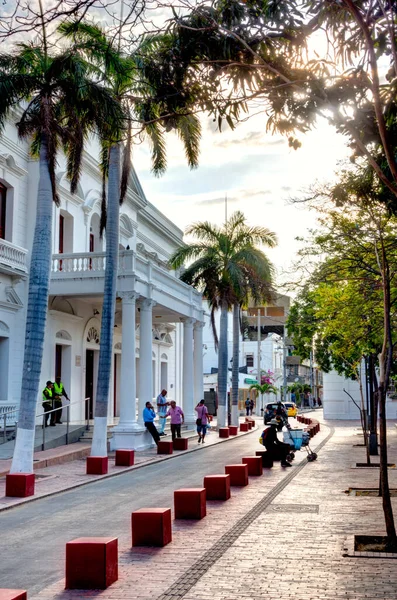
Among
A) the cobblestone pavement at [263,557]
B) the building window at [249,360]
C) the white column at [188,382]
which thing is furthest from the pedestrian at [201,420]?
the building window at [249,360]

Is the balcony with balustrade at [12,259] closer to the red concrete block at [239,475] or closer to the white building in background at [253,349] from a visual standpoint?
the red concrete block at [239,475]

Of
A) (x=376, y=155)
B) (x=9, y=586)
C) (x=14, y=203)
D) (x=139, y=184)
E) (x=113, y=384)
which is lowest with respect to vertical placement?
(x=9, y=586)

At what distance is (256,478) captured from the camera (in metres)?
17.3

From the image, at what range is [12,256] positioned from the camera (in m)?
24.5

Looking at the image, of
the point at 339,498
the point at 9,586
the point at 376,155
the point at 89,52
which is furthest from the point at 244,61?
the point at 89,52

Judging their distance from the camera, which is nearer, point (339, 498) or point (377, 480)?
point (339, 498)

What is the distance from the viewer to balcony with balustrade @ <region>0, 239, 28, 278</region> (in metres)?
23.6

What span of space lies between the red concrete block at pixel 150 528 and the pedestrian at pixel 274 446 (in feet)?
35.0

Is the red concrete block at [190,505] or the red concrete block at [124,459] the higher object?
the red concrete block at [124,459]

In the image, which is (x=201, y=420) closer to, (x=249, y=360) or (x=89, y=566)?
(x=89, y=566)

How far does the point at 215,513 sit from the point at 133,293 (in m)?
14.1

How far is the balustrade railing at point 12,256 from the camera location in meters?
23.7

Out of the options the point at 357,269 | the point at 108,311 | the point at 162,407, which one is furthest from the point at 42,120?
the point at 162,407

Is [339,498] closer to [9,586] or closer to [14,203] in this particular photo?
[9,586]
